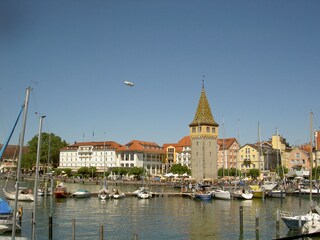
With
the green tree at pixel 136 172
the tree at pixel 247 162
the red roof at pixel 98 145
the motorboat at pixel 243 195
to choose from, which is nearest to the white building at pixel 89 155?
the red roof at pixel 98 145

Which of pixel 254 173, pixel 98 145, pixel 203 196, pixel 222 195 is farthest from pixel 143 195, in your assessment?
pixel 98 145

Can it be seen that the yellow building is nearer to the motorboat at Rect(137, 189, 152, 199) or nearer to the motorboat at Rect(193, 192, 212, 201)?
the motorboat at Rect(193, 192, 212, 201)

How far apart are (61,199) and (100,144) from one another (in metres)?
74.5

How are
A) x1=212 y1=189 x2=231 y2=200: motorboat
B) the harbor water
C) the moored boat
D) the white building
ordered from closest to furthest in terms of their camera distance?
the moored boat → the harbor water → x1=212 y1=189 x2=231 y2=200: motorboat → the white building

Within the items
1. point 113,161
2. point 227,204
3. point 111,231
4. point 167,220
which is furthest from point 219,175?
point 111,231

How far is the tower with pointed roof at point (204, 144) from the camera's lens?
9994 centimetres

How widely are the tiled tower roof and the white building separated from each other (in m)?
33.4

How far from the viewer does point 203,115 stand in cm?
10450

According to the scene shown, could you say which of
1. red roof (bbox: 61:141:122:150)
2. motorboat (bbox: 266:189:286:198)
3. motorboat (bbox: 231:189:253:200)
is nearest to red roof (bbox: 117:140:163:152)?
red roof (bbox: 61:141:122:150)

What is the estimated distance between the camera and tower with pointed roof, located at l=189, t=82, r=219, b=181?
99938 mm

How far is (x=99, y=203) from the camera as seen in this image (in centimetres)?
5384

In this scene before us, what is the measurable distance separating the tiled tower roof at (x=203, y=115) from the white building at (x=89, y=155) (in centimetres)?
3342

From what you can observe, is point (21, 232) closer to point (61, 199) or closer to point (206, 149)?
point (61, 199)

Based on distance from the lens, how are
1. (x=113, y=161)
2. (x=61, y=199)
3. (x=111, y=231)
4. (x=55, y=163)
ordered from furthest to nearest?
(x=55, y=163)
(x=113, y=161)
(x=61, y=199)
(x=111, y=231)
